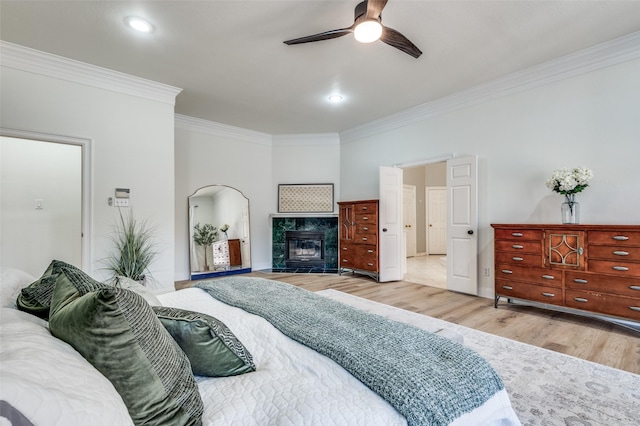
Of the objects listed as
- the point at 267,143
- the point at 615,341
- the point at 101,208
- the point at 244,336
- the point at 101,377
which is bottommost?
the point at 615,341

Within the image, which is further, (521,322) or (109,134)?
(109,134)

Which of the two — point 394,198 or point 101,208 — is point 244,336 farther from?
point 394,198

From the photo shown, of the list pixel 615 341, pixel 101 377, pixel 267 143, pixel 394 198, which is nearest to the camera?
pixel 101 377

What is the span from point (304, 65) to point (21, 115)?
3.08 metres

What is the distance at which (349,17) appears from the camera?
2.67 metres

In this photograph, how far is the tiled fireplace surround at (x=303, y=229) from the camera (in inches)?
239

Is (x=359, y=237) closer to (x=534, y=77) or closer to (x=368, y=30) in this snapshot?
(x=534, y=77)

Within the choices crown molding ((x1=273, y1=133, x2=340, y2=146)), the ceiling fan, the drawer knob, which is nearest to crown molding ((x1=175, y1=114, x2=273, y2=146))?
crown molding ((x1=273, y1=133, x2=340, y2=146))

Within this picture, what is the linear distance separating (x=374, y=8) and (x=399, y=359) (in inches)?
91.6

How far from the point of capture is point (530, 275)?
3.33 metres

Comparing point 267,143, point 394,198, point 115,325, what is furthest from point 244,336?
point 267,143

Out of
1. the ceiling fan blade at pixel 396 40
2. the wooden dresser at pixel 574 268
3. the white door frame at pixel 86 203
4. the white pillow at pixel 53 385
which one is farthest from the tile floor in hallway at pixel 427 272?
the white pillow at pixel 53 385

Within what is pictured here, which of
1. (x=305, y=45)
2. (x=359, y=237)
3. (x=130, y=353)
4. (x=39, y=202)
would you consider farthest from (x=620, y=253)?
(x=39, y=202)

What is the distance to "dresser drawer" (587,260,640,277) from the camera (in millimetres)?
2698
